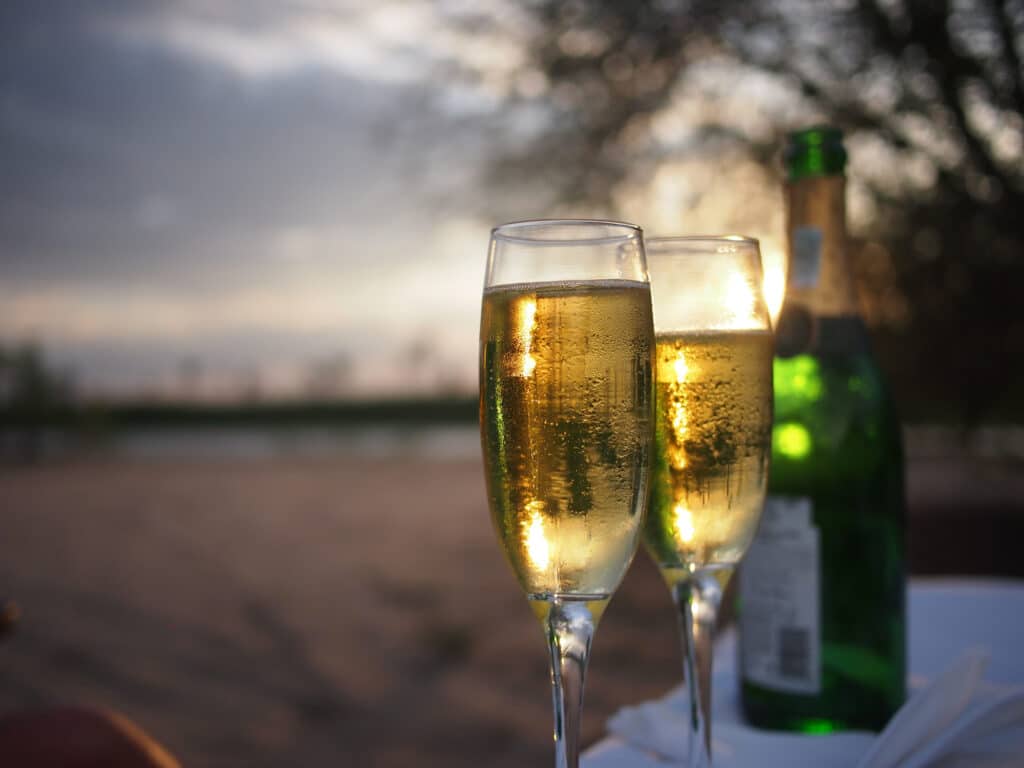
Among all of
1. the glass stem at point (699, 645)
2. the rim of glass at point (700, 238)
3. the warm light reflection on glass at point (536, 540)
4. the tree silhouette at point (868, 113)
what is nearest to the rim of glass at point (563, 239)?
the rim of glass at point (700, 238)

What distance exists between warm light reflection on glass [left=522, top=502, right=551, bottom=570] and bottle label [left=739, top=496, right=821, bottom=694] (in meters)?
0.46

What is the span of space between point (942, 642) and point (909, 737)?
0.71 metres

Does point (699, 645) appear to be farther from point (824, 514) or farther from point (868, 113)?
point (868, 113)

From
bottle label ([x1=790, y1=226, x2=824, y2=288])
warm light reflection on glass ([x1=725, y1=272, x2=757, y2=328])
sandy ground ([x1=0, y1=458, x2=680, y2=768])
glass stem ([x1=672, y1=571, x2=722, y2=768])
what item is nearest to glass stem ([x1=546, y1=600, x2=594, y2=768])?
glass stem ([x1=672, y1=571, x2=722, y2=768])

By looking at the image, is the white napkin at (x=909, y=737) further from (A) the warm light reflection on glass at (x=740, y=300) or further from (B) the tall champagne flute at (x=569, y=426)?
(A) the warm light reflection on glass at (x=740, y=300)

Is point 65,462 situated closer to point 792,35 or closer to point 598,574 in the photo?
point 792,35

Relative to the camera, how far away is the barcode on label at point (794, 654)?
124 centimetres

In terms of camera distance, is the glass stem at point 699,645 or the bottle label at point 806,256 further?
the bottle label at point 806,256

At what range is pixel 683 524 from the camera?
41.6 inches

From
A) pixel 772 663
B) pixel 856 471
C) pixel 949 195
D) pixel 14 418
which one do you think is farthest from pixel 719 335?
pixel 14 418

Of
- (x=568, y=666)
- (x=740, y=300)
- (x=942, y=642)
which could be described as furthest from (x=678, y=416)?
(x=942, y=642)

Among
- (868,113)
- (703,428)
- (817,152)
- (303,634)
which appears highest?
(868,113)

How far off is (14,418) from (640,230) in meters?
26.7

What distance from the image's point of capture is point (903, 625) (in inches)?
54.6
